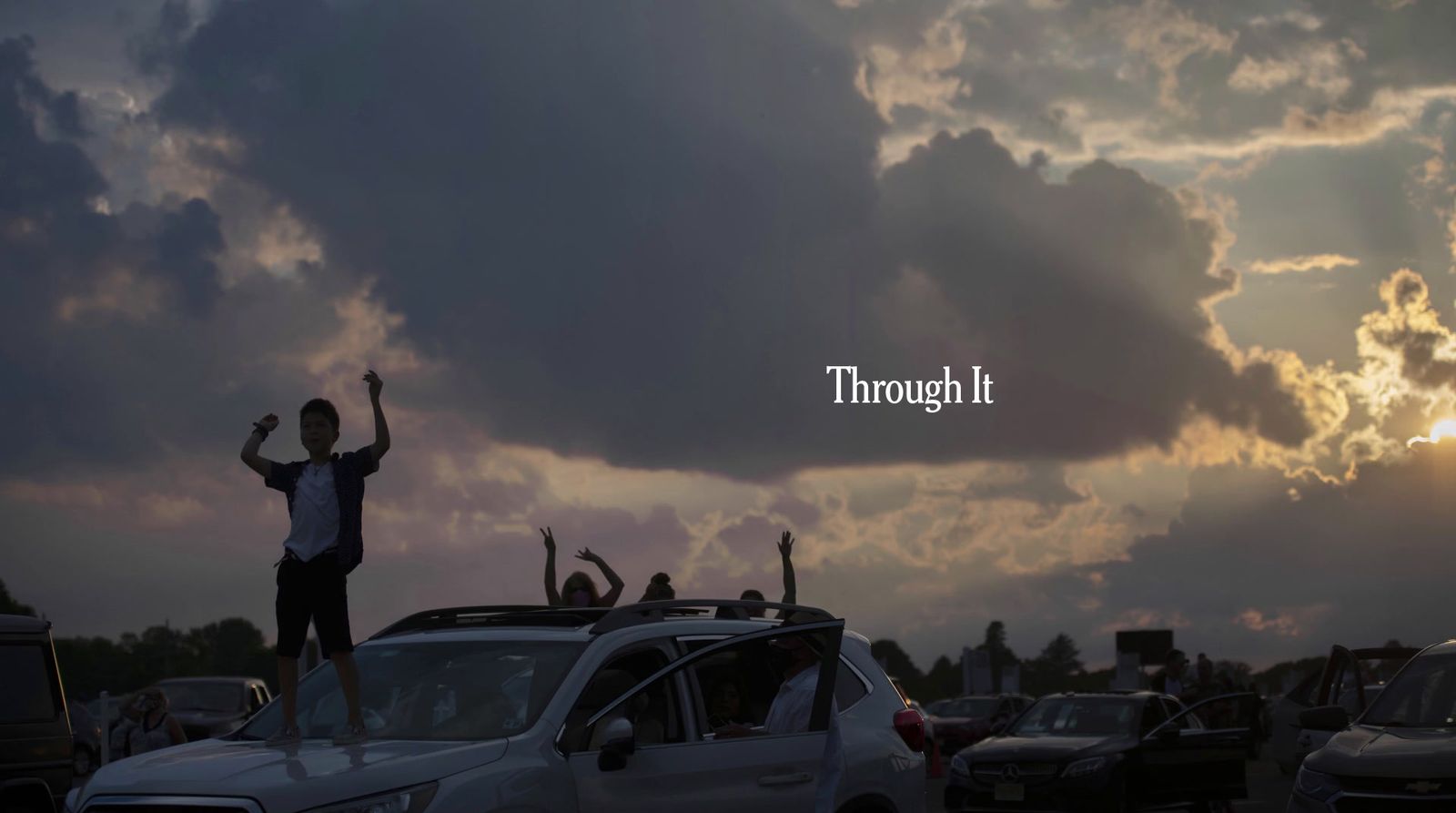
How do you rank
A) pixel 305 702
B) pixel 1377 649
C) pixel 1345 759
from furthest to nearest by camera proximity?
1. pixel 1377 649
2. pixel 1345 759
3. pixel 305 702

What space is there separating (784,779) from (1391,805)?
3.73 meters

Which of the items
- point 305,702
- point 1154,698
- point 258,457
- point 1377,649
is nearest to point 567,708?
point 305,702

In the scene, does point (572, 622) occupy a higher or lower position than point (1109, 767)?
higher

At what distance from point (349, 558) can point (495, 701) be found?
122 cm

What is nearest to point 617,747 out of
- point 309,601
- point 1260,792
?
point 309,601

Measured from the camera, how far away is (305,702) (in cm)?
795

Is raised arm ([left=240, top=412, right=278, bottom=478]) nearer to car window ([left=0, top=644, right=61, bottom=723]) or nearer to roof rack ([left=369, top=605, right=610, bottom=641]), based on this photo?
roof rack ([left=369, top=605, right=610, bottom=641])

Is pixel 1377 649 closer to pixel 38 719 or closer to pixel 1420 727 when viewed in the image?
pixel 1420 727

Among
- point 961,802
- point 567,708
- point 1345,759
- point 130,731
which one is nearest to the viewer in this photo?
point 567,708

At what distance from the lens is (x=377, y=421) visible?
8422mm

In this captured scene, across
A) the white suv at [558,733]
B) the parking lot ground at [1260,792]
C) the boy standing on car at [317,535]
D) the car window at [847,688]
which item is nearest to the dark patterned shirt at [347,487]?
the boy standing on car at [317,535]

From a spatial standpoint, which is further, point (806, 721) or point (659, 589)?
point (659, 589)

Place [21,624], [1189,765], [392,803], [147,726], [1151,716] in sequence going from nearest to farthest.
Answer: [392,803]
[21,624]
[147,726]
[1189,765]
[1151,716]

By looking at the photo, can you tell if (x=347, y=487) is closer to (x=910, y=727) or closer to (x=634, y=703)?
(x=634, y=703)
